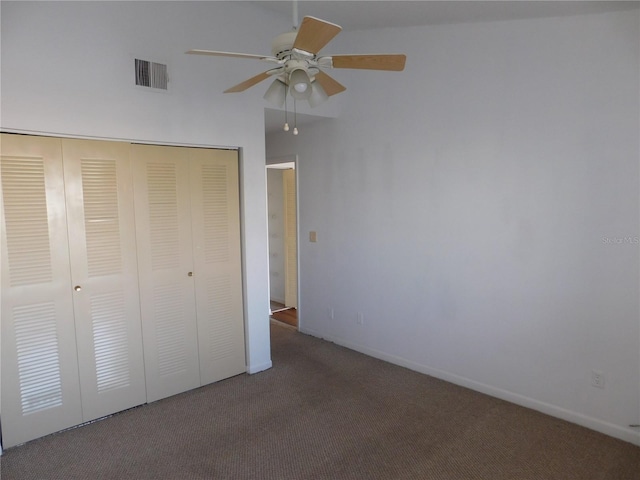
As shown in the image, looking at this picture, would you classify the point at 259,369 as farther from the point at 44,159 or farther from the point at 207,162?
the point at 44,159

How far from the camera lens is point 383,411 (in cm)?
319

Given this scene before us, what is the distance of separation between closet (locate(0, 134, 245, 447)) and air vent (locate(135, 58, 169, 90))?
47 centimetres

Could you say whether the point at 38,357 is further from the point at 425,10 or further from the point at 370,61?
the point at 425,10

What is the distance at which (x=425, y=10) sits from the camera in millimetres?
3139

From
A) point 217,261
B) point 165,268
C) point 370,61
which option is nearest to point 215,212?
point 217,261

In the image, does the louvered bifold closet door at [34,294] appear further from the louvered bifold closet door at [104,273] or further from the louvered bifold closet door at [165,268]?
the louvered bifold closet door at [165,268]

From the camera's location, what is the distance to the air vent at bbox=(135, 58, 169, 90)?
3.07m

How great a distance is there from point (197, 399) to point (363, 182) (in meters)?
2.47

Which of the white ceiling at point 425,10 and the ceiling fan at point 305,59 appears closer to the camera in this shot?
the ceiling fan at point 305,59

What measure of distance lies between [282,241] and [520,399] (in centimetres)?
389

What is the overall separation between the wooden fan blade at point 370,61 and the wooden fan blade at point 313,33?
152mm

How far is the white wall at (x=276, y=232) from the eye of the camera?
6.21 metres

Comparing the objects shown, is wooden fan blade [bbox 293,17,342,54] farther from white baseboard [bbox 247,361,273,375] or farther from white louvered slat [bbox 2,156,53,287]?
white baseboard [bbox 247,361,273,375]

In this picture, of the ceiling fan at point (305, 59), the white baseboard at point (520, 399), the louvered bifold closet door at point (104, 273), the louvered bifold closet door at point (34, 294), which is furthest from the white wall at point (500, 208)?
the louvered bifold closet door at point (34, 294)
